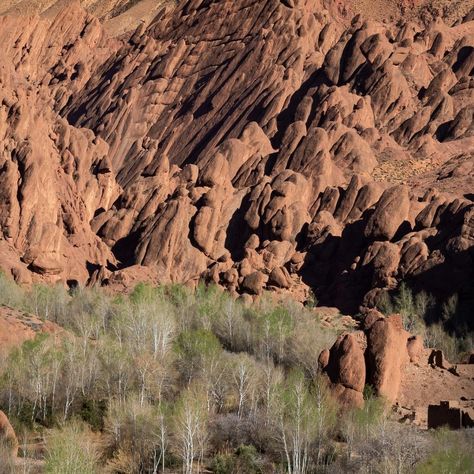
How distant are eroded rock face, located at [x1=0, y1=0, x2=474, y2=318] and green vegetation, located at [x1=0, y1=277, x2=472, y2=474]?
1001cm

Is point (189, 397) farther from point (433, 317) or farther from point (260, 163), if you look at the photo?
point (260, 163)

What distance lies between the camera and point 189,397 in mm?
39781

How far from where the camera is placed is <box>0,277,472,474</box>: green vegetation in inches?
1485

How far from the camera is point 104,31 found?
498 ft

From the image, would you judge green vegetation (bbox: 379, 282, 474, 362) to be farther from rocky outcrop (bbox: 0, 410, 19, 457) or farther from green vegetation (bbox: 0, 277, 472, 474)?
rocky outcrop (bbox: 0, 410, 19, 457)

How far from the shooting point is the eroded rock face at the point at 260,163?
78.4 m

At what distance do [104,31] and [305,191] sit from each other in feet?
247

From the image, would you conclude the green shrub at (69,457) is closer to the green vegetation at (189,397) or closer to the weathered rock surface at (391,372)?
the green vegetation at (189,397)

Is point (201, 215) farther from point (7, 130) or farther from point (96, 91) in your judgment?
point (96, 91)

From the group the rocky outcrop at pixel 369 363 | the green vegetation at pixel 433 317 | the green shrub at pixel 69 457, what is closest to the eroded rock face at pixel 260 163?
the green vegetation at pixel 433 317

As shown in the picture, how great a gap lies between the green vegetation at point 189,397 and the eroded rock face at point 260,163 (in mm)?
10005

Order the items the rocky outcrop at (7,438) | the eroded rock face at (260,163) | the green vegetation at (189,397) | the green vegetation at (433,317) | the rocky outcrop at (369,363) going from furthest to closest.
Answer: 1. the eroded rock face at (260,163)
2. the green vegetation at (433,317)
3. the rocky outcrop at (369,363)
4. the green vegetation at (189,397)
5. the rocky outcrop at (7,438)

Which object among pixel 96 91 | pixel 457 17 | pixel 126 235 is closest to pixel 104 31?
pixel 96 91

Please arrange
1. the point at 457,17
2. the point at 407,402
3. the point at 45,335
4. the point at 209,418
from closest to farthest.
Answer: the point at 209,418 < the point at 407,402 < the point at 45,335 < the point at 457,17
